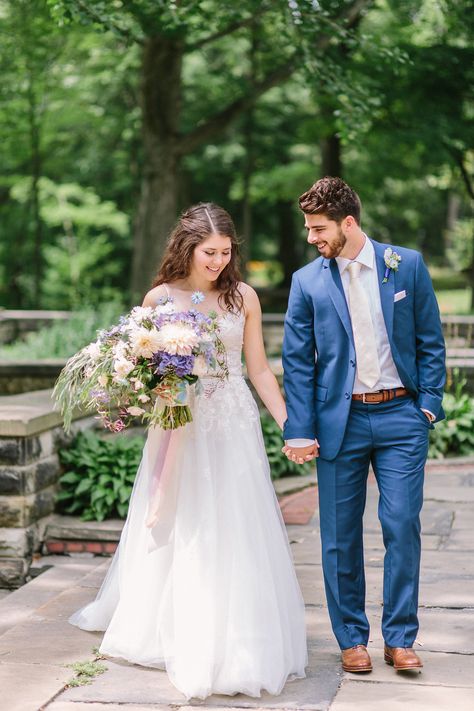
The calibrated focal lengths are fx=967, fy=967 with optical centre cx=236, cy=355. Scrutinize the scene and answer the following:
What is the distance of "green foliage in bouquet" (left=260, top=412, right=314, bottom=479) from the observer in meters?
8.16

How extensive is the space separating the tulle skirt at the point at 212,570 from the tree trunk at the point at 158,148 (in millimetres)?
8547

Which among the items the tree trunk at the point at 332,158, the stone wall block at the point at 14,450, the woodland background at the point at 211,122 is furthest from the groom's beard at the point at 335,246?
the tree trunk at the point at 332,158

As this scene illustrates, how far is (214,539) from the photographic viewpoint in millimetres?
4250

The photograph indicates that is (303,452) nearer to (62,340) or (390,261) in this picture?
(390,261)

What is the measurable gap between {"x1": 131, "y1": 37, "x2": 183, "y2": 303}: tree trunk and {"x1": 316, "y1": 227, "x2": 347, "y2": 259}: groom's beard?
883cm

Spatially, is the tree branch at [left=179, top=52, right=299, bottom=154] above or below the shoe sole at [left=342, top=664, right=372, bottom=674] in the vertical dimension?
above

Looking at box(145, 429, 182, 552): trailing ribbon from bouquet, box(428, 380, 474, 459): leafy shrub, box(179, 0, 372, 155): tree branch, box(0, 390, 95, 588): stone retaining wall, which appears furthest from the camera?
box(179, 0, 372, 155): tree branch

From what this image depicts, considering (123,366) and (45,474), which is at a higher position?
(123,366)

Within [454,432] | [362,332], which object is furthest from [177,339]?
[454,432]

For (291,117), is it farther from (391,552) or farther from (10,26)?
(391,552)

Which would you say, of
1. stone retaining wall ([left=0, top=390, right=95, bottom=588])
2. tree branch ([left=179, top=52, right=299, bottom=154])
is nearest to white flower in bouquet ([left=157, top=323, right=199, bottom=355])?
stone retaining wall ([left=0, top=390, right=95, bottom=588])

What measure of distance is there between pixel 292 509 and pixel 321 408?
10.6ft

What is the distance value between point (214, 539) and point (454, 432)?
17.1 feet

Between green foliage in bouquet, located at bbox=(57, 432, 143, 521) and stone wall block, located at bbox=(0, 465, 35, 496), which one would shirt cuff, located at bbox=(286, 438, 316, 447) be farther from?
green foliage in bouquet, located at bbox=(57, 432, 143, 521)
